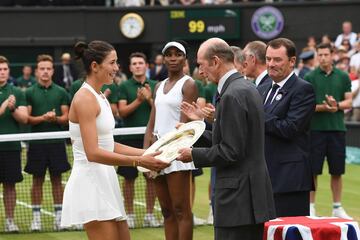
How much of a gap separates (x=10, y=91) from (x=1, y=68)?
335mm

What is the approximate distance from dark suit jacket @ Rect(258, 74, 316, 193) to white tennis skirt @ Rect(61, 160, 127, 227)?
1.59 metres

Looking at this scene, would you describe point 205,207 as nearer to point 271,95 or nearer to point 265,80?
point 265,80

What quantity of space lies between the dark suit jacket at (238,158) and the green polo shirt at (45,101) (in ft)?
20.5

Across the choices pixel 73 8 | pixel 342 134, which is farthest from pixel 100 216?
pixel 73 8

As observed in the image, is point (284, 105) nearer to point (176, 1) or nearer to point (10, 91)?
point (10, 91)

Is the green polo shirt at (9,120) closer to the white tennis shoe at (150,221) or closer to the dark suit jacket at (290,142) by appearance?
the white tennis shoe at (150,221)

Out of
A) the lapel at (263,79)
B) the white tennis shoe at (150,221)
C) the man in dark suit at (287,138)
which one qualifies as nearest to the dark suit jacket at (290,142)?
the man in dark suit at (287,138)

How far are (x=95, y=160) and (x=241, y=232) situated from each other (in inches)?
49.9

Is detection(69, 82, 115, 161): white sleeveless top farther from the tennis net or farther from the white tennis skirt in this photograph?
the tennis net

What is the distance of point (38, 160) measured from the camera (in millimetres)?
13211

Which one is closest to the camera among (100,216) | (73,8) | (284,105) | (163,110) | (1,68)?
(100,216)

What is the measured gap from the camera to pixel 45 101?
520 inches

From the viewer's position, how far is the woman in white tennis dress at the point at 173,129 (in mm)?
9930

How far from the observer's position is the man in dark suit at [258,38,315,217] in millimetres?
8609
